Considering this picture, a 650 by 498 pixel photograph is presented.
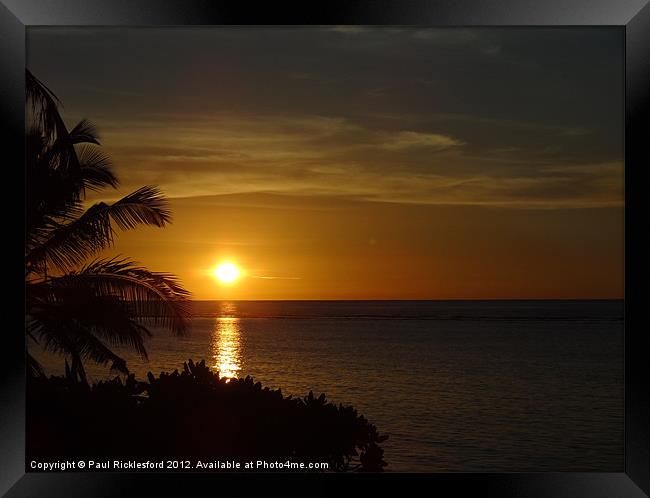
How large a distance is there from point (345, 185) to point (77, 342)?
9775mm

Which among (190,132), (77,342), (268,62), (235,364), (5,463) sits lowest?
(235,364)

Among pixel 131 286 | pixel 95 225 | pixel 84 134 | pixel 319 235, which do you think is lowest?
pixel 131 286

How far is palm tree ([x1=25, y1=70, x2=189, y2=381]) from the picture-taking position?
11.0ft

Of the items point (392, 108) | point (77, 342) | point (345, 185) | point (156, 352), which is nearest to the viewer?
point (77, 342)

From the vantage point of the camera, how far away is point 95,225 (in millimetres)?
3629

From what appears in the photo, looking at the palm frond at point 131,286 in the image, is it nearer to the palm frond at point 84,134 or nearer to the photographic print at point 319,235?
the photographic print at point 319,235

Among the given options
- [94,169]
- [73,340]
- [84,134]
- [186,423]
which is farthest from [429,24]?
[73,340]

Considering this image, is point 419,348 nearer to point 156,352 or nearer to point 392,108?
point 156,352

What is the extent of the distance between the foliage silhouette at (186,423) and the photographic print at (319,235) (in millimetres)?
14

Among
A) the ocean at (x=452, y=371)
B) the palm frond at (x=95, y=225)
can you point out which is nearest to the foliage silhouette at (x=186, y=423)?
the palm frond at (x=95, y=225)

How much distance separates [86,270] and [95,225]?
9.5 inches

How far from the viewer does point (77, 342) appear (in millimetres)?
3645

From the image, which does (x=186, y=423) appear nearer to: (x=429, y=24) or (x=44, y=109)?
(x=44, y=109)

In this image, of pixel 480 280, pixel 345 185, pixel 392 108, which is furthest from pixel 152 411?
pixel 480 280
